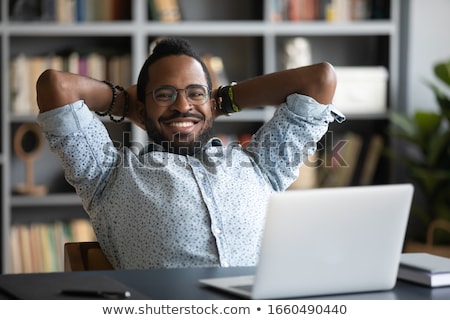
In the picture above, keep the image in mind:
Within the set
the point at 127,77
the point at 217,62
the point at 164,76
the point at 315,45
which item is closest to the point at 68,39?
the point at 127,77

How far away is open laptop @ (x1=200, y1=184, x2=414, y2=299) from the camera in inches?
49.8

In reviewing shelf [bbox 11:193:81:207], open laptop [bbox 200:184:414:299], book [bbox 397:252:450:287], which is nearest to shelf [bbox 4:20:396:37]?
shelf [bbox 11:193:81:207]

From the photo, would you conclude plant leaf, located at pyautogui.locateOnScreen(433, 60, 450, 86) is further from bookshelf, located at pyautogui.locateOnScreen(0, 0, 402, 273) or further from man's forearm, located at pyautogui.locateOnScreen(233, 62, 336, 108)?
man's forearm, located at pyautogui.locateOnScreen(233, 62, 336, 108)

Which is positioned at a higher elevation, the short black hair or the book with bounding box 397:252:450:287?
the short black hair

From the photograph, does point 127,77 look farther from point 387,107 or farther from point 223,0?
point 387,107

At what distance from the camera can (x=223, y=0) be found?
417 cm

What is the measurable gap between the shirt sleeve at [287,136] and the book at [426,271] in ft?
1.86

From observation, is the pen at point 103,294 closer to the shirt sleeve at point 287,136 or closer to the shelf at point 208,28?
the shirt sleeve at point 287,136

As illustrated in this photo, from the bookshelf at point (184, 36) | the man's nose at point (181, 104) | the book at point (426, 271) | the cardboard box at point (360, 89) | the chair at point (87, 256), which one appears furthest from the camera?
the cardboard box at point (360, 89)

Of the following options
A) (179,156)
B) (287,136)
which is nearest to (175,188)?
(179,156)

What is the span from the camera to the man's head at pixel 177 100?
202 centimetres

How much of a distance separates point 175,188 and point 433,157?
213 cm
